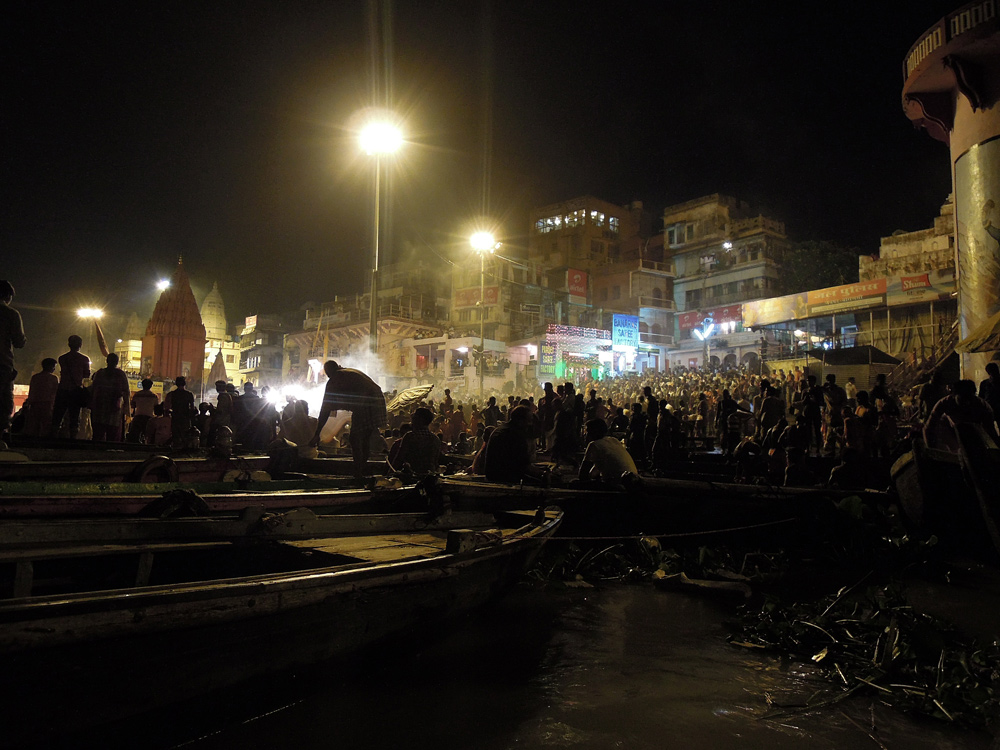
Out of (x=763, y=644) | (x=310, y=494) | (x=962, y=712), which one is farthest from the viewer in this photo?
(x=310, y=494)

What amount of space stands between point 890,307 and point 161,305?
143 feet

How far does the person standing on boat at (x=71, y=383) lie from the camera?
32.5 feet

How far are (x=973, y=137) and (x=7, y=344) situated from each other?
68.4ft

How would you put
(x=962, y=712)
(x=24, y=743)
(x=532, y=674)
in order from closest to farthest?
(x=24, y=743)
(x=962, y=712)
(x=532, y=674)

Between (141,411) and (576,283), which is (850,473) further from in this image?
(576,283)

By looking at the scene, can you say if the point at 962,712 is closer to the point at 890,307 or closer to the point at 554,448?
the point at 554,448

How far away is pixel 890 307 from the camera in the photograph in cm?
2839

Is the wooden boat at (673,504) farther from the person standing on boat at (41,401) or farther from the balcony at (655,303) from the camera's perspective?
the balcony at (655,303)

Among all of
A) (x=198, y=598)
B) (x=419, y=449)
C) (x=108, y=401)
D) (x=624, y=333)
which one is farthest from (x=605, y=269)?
(x=198, y=598)


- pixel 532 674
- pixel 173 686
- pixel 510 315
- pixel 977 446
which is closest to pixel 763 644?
pixel 532 674

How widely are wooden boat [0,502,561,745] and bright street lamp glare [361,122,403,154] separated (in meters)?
12.5

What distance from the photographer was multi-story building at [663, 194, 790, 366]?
1603 inches

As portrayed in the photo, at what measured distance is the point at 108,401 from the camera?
1040 cm

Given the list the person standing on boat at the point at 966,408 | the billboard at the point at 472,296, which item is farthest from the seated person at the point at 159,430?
the billboard at the point at 472,296
